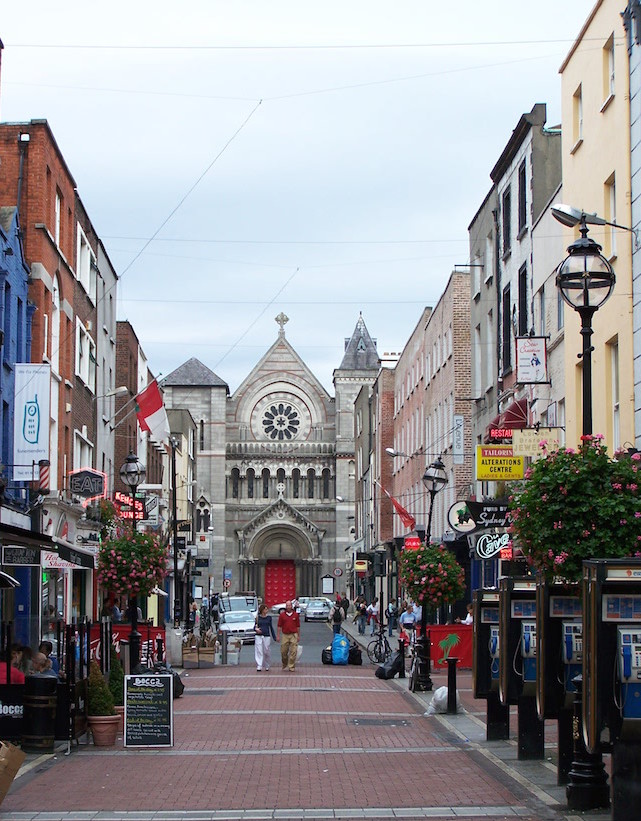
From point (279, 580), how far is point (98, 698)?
235 feet

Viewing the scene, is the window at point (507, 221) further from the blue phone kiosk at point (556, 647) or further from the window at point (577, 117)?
the blue phone kiosk at point (556, 647)

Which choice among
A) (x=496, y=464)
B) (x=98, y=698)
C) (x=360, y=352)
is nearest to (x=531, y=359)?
(x=496, y=464)

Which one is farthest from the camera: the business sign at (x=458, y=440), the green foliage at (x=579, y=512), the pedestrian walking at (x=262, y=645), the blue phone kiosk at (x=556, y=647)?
the business sign at (x=458, y=440)

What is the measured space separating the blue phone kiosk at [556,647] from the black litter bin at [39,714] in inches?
253

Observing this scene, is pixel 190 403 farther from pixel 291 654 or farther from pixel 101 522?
pixel 291 654

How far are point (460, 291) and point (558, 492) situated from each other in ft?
96.1

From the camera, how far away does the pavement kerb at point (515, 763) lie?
1144 centimetres

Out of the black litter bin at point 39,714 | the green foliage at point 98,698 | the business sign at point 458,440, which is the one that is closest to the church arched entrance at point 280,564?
the business sign at point 458,440

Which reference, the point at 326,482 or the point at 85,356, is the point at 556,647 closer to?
the point at 85,356

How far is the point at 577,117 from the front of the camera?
25.5 m

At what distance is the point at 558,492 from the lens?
1181 cm

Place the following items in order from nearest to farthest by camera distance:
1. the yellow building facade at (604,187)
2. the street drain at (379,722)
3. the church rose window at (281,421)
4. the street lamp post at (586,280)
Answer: the street lamp post at (586,280), the street drain at (379,722), the yellow building facade at (604,187), the church rose window at (281,421)

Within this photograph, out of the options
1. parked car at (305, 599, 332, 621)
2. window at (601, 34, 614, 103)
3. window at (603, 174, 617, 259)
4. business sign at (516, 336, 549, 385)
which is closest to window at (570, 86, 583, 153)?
window at (601, 34, 614, 103)

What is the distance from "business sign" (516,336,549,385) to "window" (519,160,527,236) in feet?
17.5
